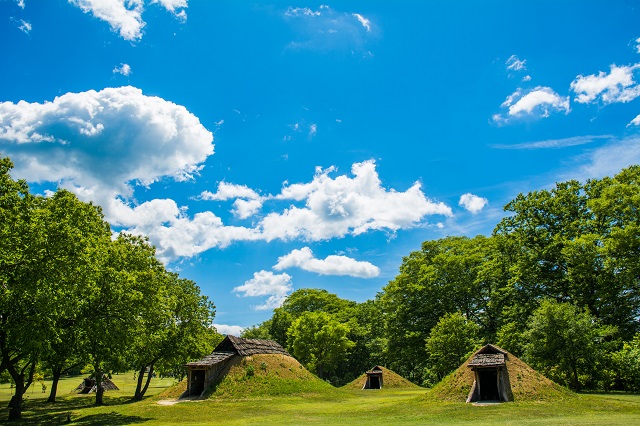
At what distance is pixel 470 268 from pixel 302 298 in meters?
38.5

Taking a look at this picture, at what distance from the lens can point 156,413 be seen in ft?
91.9

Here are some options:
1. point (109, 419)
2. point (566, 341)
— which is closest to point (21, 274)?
point (109, 419)

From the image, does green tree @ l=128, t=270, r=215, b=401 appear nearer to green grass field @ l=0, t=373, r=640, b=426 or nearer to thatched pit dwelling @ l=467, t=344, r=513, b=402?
green grass field @ l=0, t=373, r=640, b=426

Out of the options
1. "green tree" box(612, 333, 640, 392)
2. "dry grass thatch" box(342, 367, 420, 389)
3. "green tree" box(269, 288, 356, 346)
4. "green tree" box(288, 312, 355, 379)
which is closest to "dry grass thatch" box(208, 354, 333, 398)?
"dry grass thatch" box(342, 367, 420, 389)

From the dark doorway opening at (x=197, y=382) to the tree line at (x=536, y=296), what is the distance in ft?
79.9

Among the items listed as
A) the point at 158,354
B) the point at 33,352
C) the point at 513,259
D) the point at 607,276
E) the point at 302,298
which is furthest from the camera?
the point at 302,298

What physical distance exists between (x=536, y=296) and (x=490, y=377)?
16.0 m

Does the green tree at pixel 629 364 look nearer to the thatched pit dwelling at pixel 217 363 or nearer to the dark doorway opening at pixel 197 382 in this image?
the thatched pit dwelling at pixel 217 363

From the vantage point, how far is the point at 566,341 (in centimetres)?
3278

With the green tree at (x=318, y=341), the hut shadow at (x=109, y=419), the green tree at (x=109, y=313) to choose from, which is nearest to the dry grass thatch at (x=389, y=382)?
the green tree at (x=318, y=341)

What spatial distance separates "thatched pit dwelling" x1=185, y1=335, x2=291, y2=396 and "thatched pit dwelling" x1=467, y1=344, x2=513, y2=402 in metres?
23.0

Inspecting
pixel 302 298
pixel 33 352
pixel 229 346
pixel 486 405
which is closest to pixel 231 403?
pixel 229 346

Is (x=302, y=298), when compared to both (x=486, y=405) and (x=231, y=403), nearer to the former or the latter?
(x=231, y=403)

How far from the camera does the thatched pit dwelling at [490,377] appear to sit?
93.7 feet
